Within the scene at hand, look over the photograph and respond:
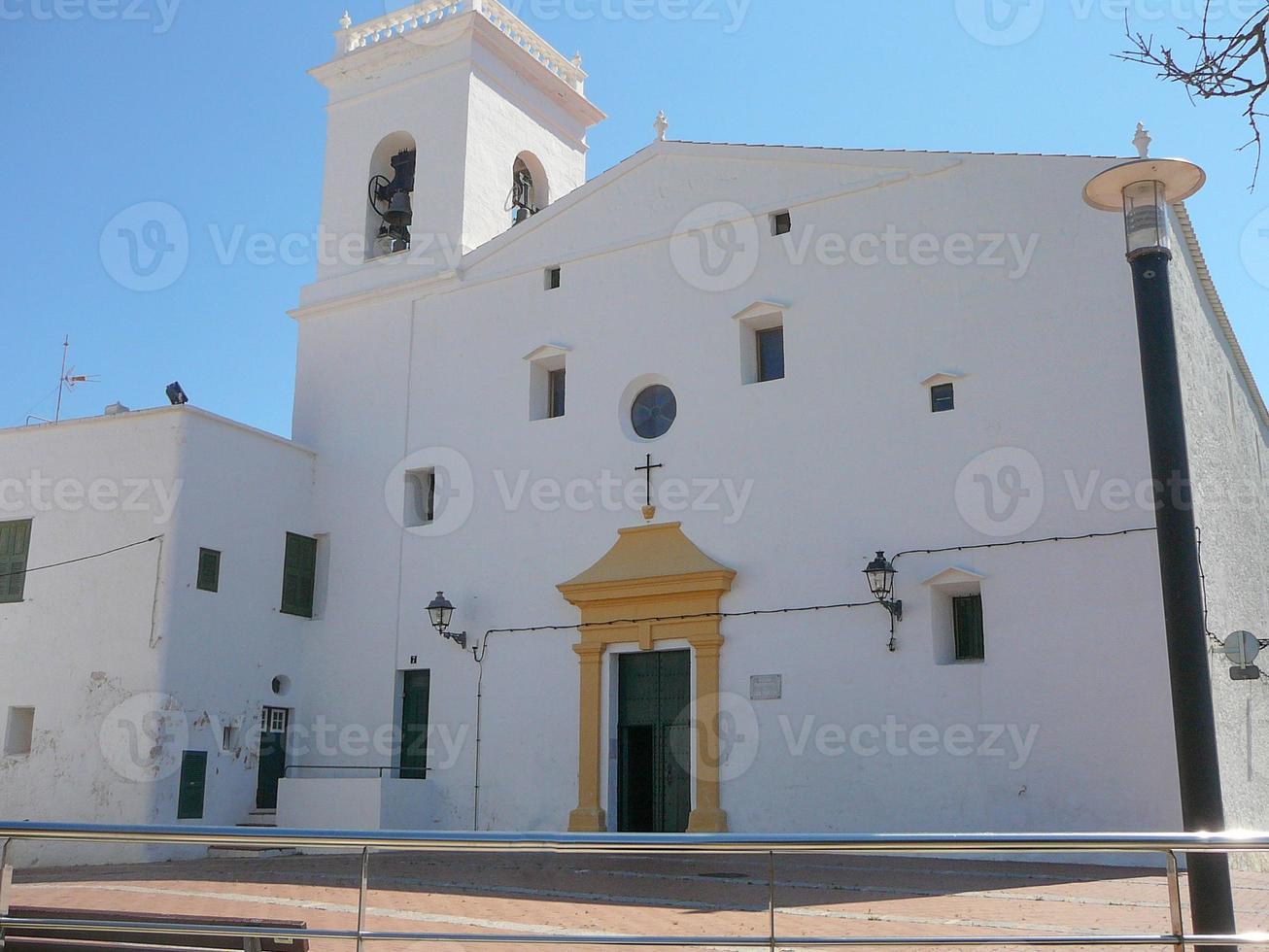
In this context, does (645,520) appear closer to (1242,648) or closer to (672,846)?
(1242,648)

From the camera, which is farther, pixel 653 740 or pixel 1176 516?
pixel 653 740

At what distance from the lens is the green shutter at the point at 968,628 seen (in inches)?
546

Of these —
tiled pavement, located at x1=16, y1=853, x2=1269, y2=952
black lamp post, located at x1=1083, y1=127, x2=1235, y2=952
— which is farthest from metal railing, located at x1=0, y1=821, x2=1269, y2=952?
black lamp post, located at x1=1083, y1=127, x2=1235, y2=952

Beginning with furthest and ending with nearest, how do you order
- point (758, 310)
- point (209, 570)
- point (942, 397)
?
point (209, 570) < point (758, 310) < point (942, 397)

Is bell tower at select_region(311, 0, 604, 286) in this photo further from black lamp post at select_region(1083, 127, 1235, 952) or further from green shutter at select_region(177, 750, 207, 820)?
black lamp post at select_region(1083, 127, 1235, 952)

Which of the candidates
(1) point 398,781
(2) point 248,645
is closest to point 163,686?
(2) point 248,645

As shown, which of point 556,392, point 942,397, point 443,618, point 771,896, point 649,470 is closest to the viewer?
point 771,896

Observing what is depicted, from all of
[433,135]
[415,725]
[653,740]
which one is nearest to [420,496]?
[415,725]

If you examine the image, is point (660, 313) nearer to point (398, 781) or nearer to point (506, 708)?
point (506, 708)

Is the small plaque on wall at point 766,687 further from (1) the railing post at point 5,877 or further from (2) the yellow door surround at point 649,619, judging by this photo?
(1) the railing post at point 5,877

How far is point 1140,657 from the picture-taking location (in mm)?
12648

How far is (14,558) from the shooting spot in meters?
17.4

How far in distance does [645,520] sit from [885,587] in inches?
137

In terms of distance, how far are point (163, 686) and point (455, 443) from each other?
5087mm
